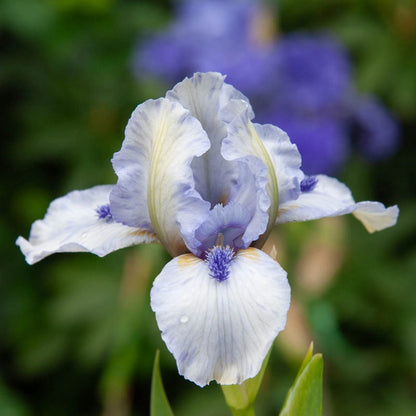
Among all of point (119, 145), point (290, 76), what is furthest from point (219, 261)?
point (119, 145)

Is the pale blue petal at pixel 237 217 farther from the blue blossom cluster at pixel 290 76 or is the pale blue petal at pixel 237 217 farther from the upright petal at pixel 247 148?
the blue blossom cluster at pixel 290 76

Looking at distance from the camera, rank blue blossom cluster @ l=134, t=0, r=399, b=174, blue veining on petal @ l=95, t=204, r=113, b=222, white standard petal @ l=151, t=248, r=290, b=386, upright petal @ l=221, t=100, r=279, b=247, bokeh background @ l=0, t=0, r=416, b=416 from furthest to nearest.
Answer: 1. blue blossom cluster @ l=134, t=0, r=399, b=174
2. bokeh background @ l=0, t=0, r=416, b=416
3. blue veining on petal @ l=95, t=204, r=113, b=222
4. upright petal @ l=221, t=100, r=279, b=247
5. white standard petal @ l=151, t=248, r=290, b=386

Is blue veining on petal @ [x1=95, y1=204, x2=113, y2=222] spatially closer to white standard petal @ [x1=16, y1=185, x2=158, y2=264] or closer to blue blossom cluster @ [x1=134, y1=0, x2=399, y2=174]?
white standard petal @ [x1=16, y1=185, x2=158, y2=264]

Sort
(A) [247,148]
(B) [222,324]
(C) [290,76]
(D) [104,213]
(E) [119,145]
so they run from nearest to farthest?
1. (B) [222,324]
2. (A) [247,148]
3. (D) [104,213]
4. (C) [290,76]
5. (E) [119,145]

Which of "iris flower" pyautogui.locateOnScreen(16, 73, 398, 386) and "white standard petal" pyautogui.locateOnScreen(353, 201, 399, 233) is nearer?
"iris flower" pyautogui.locateOnScreen(16, 73, 398, 386)

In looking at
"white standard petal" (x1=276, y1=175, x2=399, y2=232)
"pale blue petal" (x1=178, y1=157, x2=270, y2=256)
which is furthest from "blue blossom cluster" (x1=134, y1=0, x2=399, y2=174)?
"pale blue petal" (x1=178, y1=157, x2=270, y2=256)

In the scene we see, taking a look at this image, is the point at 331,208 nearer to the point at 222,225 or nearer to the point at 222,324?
the point at 222,225

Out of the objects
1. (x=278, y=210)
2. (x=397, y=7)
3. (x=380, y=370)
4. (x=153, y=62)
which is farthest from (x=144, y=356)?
(x=397, y=7)

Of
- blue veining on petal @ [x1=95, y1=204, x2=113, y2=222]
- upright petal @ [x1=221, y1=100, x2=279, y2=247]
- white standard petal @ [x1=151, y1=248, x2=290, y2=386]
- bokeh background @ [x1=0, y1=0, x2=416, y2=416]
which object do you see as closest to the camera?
white standard petal @ [x1=151, y1=248, x2=290, y2=386]
